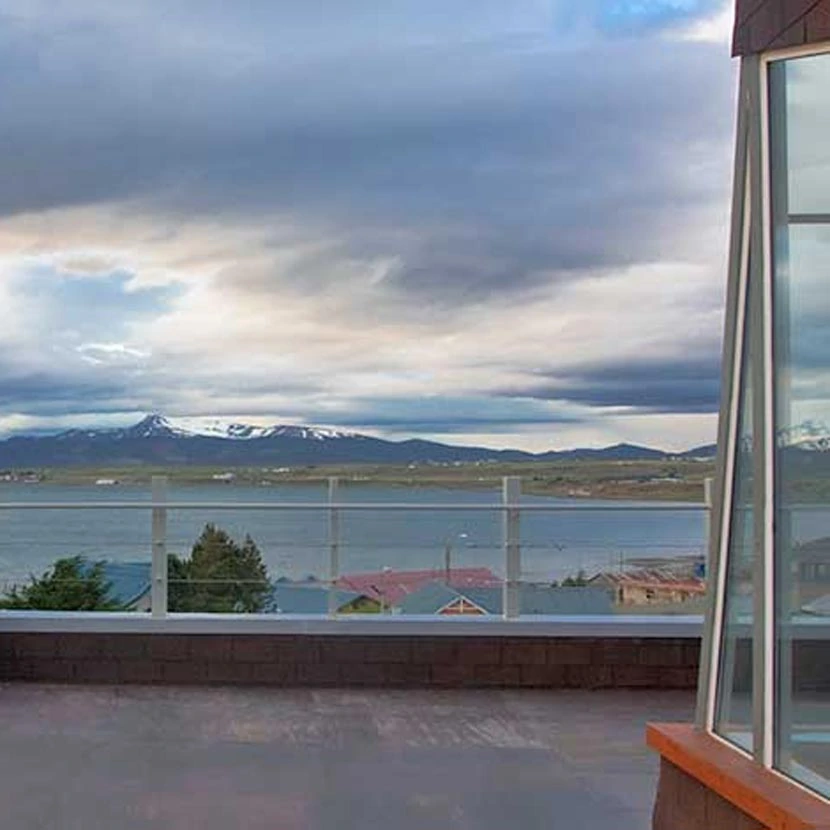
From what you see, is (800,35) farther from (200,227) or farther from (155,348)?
(155,348)

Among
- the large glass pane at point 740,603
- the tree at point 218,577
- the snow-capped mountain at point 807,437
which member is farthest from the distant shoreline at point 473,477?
the snow-capped mountain at point 807,437

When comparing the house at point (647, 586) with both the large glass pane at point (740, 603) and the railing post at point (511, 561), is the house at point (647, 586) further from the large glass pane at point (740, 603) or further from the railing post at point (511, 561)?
the large glass pane at point (740, 603)

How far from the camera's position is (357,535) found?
6312 millimetres

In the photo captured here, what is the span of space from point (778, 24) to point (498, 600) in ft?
13.2

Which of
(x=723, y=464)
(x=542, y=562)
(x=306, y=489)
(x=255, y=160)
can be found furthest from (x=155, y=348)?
(x=723, y=464)

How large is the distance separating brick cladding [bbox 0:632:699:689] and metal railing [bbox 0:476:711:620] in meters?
0.23

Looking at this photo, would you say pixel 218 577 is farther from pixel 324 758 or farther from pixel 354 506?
pixel 324 758

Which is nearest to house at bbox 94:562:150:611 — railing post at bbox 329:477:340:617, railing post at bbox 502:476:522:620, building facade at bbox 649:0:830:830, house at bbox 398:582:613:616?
railing post at bbox 329:477:340:617

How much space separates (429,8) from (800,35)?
4734 millimetres

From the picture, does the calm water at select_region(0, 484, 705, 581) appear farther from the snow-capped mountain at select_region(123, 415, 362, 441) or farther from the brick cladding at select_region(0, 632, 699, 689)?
the snow-capped mountain at select_region(123, 415, 362, 441)

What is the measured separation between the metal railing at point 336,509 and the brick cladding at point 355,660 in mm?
234

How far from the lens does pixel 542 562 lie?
247 inches

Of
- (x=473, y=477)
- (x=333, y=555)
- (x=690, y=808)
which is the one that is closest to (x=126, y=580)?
(x=333, y=555)

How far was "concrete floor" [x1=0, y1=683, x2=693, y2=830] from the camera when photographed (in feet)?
12.6
